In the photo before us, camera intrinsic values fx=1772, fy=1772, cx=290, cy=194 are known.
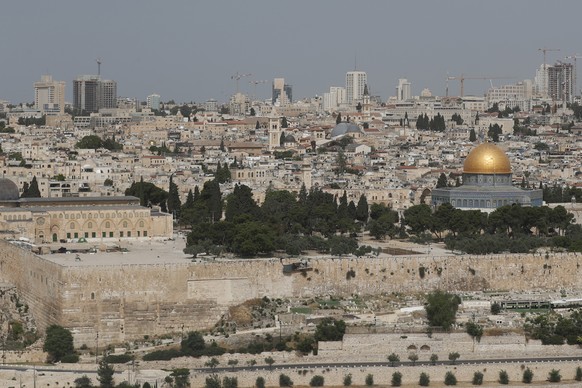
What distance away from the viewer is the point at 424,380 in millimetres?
40344

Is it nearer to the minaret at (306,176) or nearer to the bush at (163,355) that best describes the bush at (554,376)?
the bush at (163,355)

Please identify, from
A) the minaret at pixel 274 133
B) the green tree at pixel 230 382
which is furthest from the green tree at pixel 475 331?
the minaret at pixel 274 133

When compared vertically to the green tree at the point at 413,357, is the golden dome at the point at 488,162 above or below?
above

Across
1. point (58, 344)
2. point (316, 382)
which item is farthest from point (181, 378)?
point (58, 344)

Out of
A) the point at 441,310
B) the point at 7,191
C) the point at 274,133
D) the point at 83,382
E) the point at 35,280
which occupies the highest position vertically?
the point at 274,133

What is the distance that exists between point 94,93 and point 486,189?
128 metres

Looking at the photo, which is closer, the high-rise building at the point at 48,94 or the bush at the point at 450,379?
the bush at the point at 450,379

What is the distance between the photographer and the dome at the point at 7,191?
59.2 meters

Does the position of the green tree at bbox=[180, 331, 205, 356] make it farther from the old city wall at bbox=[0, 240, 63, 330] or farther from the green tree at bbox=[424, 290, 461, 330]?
the green tree at bbox=[424, 290, 461, 330]

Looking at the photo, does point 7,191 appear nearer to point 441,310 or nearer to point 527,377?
point 441,310

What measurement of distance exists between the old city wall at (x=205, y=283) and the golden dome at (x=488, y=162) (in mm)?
12657

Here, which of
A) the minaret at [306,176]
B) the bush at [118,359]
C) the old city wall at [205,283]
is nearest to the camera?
the bush at [118,359]

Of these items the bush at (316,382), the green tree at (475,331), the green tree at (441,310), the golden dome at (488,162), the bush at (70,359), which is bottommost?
the bush at (316,382)

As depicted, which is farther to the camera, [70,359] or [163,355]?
[70,359]
